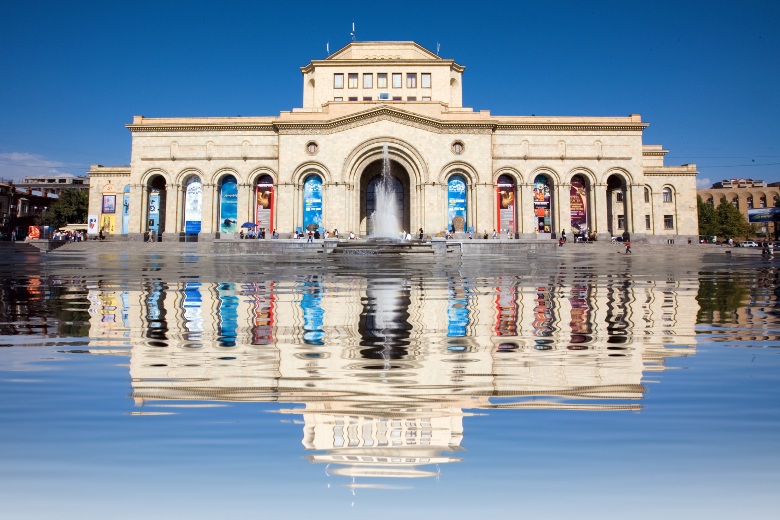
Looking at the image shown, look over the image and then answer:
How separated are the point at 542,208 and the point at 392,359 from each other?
39.3 m

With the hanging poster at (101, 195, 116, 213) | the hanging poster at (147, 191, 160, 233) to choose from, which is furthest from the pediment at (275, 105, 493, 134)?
the hanging poster at (101, 195, 116, 213)

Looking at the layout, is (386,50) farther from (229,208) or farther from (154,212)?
(154,212)

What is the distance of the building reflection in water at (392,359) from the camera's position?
1.79 m

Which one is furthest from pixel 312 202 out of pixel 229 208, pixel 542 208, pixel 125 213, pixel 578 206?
pixel 578 206

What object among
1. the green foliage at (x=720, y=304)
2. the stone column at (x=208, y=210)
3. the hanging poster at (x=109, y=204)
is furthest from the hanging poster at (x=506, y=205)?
the hanging poster at (x=109, y=204)

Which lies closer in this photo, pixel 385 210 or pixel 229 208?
pixel 229 208

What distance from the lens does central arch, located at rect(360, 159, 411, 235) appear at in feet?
139

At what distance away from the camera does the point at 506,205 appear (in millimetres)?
39969

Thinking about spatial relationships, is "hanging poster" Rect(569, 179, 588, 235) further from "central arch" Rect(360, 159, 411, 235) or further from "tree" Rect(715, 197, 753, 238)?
"tree" Rect(715, 197, 753, 238)

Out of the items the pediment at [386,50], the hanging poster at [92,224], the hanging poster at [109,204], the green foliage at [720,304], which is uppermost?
the pediment at [386,50]

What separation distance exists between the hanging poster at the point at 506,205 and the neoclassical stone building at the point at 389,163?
0.29 feet

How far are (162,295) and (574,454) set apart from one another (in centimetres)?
643

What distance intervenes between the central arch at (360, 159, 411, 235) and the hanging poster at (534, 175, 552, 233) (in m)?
9.97

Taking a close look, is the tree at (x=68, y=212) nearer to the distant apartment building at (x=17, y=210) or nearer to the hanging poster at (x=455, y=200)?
the distant apartment building at (x=17, y=210)
